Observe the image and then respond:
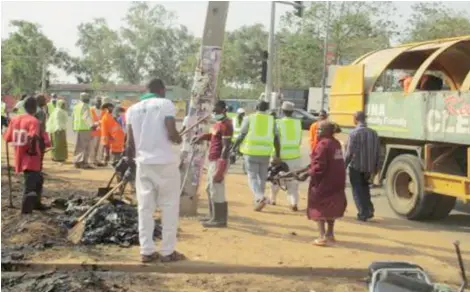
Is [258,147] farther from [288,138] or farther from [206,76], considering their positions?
[206,76]

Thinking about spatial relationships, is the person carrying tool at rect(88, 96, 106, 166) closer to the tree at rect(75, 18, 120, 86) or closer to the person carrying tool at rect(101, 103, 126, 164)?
the person carrying tool at rect(101, 103, 126, 164)

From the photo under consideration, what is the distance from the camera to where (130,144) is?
685cm

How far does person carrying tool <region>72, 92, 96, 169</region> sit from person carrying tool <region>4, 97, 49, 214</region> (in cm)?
645

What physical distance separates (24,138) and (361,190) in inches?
185

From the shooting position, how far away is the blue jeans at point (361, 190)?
9648 mm

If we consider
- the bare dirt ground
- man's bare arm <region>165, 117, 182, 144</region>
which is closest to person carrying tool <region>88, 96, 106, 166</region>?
the bare dirt ground

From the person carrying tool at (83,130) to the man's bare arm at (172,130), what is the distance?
28.9 ft

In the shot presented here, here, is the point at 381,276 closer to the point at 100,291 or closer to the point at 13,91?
the point at 100,291

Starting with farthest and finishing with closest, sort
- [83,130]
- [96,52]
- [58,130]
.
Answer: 1. [96,52]
2. [58,130]
3. [83,130]

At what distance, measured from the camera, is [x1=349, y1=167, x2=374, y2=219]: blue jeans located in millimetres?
9648

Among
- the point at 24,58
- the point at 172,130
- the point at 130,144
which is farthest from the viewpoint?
the point at 24,58

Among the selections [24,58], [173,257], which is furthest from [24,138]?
[24,58]

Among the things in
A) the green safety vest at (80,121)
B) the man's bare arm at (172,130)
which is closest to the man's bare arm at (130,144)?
the man's bare arm at (172,130)

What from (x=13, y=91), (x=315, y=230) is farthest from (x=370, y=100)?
(x=13, y=91)
